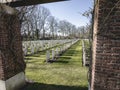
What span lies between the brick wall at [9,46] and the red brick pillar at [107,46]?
3.45 meters

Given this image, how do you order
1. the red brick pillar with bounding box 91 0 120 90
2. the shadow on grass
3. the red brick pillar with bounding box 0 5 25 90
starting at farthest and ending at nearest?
1. the shadow on grass
2. the red brick pillar with bounding box 0 5 25 90
3. the red brick pillar with bounding box 91 0 120 90

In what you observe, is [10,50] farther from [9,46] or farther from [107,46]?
[107,46]

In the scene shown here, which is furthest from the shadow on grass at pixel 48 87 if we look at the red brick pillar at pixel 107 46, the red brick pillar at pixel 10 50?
the red brick pillar at pixel 107 46

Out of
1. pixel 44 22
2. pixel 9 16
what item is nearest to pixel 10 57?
pixel 9 16

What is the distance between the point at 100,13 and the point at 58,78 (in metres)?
5.07

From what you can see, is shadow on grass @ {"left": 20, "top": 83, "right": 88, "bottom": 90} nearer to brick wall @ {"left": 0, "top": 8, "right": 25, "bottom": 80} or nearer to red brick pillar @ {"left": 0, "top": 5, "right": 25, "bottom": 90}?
red brick pillar @ {"left": 0, "top": 5, "right": 25, "bottom": 90}

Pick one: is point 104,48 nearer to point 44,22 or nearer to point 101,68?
point 101,68

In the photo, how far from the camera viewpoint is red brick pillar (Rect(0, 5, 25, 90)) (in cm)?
622

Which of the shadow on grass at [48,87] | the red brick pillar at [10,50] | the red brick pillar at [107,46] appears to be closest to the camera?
the red brick pillar at [107,46]

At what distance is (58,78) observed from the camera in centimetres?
861

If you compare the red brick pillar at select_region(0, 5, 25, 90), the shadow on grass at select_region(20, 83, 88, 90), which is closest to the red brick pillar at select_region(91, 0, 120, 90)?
the shadow on grass at select_region(20, 83, 88, 90)

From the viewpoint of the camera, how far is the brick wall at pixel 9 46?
622 cm

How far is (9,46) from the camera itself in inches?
256

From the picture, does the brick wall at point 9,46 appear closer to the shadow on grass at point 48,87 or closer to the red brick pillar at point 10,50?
the red brick pillar at point 10,50
